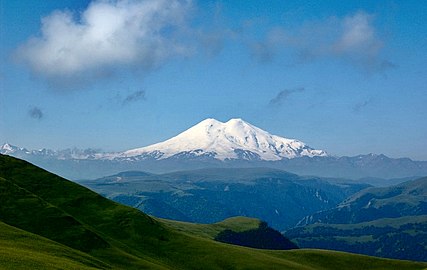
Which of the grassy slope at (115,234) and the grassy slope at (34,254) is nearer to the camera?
the grassy slope at (34,254)

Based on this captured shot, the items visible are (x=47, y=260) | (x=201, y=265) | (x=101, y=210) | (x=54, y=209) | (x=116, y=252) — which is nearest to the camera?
(x=47, y=260)

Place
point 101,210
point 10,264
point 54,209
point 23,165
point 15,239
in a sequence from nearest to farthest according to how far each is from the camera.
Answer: point 10,264 → point 15,239 → point 54,209 → point 101,210 → point 23,165

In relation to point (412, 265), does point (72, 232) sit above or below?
above

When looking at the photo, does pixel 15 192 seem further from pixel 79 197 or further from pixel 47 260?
pixel 47 260

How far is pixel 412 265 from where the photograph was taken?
167000mm

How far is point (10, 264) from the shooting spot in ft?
206

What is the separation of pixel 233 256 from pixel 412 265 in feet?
235

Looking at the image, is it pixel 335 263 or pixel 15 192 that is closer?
pixel 15 192

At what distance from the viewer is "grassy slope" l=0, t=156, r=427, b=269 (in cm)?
10931

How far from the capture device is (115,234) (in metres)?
134

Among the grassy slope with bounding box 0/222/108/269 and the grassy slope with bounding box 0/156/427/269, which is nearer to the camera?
the grassy slope with bounding box 0/222/108/269

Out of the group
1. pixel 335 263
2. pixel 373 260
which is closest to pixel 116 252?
pixel 335 263

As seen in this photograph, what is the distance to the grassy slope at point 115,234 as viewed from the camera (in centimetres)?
10931

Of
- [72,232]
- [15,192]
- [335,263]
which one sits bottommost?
[335,263]
